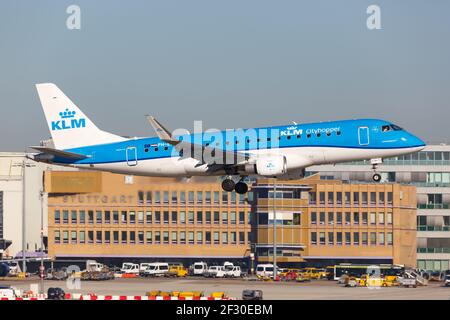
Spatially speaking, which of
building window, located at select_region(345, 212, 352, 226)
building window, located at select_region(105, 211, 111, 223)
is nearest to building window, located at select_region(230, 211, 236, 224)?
building window, located at select_region(345, 212, 352, 226)

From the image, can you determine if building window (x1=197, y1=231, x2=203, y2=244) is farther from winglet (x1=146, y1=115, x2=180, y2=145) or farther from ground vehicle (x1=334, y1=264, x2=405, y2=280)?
winglet (x1=146, y1=115, x2=180, y2=145)

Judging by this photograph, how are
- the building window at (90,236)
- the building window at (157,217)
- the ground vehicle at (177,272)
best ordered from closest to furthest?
the ground vehicle at (177,272)
the building window at (157,217)
the building window at (90,236)

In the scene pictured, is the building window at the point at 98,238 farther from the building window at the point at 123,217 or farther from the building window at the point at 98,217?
the building window at the point at 98,217

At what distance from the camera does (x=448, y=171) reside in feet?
653

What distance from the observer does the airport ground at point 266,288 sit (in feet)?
350

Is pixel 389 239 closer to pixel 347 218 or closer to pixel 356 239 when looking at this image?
pixel 356 239

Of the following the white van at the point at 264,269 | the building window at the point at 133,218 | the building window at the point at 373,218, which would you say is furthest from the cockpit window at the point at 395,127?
the building window at the point at 373,218

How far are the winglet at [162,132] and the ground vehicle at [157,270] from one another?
64.0m

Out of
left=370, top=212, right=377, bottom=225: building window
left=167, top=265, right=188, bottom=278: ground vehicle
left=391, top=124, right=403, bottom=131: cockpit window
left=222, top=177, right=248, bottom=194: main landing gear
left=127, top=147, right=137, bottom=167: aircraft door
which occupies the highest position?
left=391, top=124, right=403, bottom=131: cockpit window

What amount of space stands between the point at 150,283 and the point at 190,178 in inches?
1649

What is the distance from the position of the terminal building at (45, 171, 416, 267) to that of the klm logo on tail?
5152cm

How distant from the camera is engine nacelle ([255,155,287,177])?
81.9m

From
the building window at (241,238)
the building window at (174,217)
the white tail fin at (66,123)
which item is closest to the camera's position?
the white tail fin at (66,123)

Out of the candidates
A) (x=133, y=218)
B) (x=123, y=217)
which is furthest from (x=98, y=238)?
(x=133, y=218)
